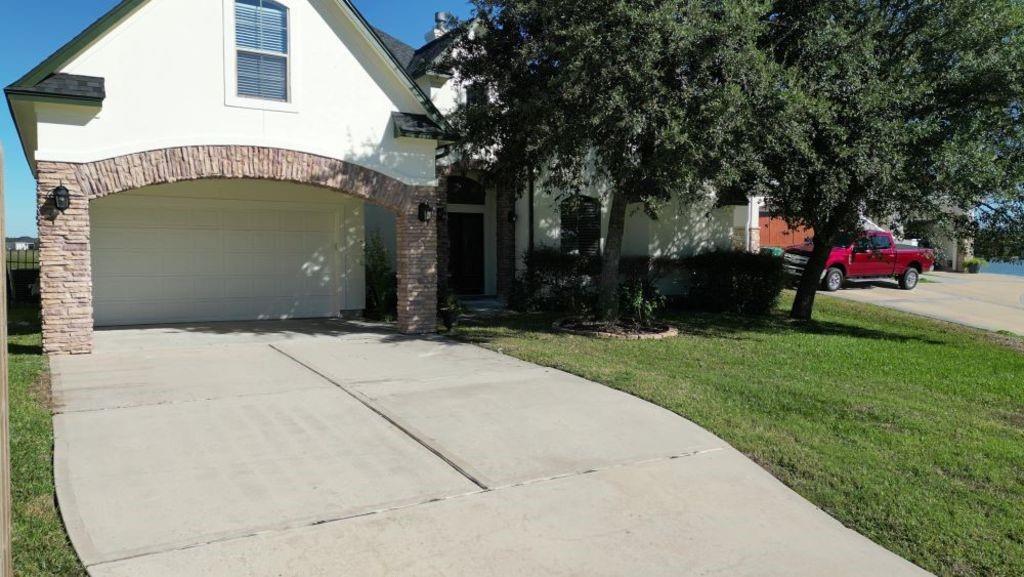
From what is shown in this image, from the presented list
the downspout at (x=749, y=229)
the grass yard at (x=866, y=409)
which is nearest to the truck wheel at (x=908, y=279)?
the downspout at (x=749, y=229)

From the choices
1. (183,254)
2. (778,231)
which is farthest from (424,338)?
(778,231)

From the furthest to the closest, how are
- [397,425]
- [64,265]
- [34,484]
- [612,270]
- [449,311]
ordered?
[612,270] → [449,311] → [64,265] → [397,425] → [34,484]

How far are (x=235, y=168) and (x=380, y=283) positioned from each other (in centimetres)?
418

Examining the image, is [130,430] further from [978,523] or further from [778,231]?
[778,231]

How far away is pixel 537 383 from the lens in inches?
328

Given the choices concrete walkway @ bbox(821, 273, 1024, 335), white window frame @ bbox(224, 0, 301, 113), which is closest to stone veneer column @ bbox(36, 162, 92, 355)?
white window frame @ bbox(224, 0, 301, 113)

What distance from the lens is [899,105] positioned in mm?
12000

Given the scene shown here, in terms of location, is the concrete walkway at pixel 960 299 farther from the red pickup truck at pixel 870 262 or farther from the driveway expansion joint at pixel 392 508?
the driveway expansion joint at pixel 392 508

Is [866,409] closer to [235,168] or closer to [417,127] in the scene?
[417,127]

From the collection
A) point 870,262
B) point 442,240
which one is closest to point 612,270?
point 442,240

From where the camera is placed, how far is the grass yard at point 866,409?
4.75 m

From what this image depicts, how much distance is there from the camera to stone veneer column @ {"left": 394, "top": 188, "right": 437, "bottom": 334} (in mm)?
12070

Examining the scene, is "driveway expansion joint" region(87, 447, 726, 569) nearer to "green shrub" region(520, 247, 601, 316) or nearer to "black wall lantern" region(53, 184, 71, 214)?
"black wall lantern" region(53, 184, 71, 214)

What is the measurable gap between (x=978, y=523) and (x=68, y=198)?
35.0 feet
